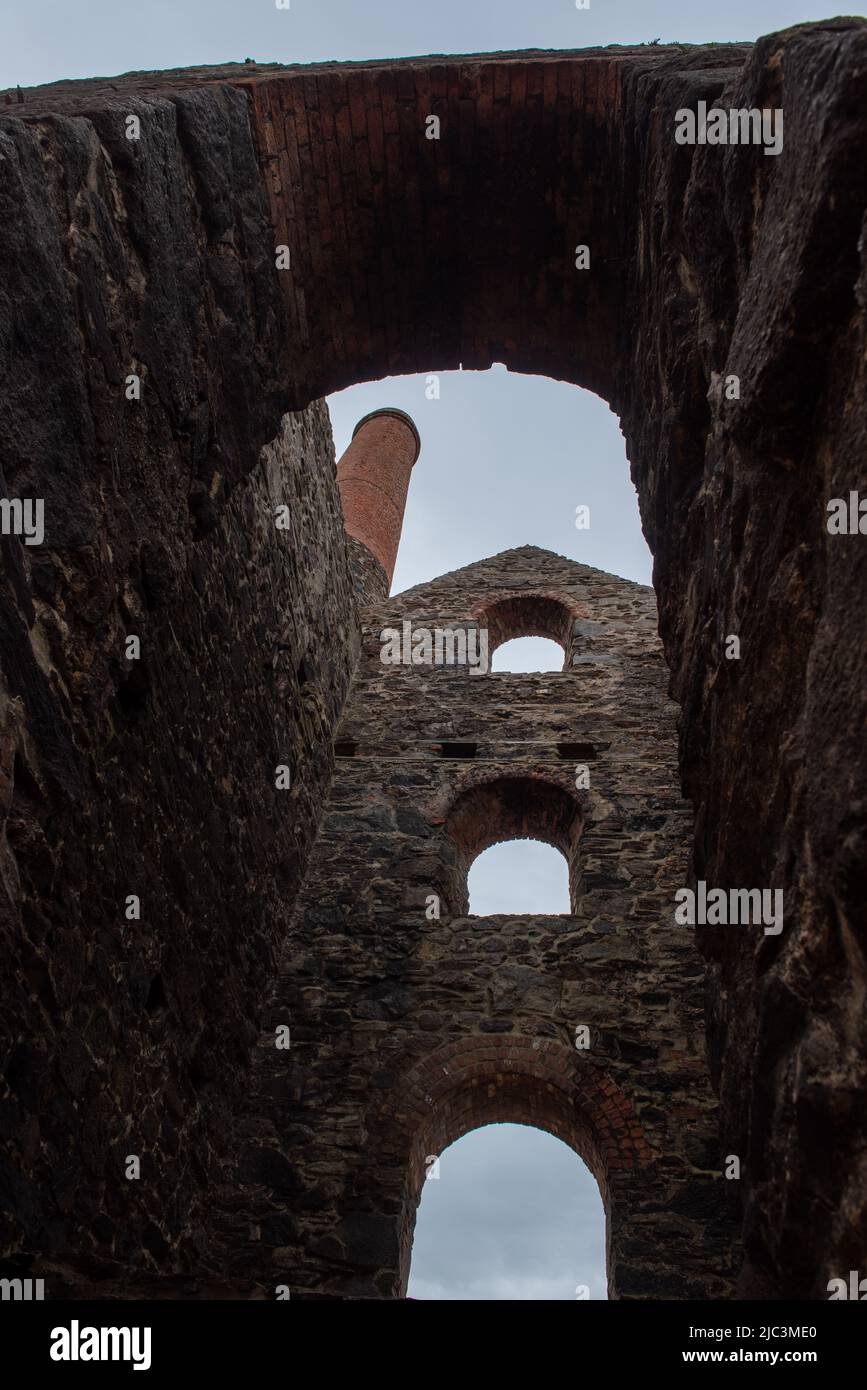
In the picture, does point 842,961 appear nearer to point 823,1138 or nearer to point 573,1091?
point 823,1138

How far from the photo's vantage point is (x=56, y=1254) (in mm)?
3672

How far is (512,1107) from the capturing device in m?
7.03

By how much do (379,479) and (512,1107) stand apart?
547 inches

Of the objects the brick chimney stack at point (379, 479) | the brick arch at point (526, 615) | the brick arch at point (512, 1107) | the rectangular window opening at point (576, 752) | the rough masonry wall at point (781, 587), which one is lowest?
the brick arch at point (512, 1107)

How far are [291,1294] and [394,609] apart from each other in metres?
7.41

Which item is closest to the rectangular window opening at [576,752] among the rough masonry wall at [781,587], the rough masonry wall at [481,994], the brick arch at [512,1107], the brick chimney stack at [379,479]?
the rough masonry wall at [481,994]

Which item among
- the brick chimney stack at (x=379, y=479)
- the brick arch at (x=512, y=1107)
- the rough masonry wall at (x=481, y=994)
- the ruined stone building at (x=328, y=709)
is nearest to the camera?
the ruined stone building at (x=328, y=709)

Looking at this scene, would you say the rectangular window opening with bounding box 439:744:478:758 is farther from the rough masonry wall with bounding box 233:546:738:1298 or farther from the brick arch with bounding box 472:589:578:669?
the brick arch with bounding box 472:589:578:669

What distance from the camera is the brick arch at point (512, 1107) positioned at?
6258mm

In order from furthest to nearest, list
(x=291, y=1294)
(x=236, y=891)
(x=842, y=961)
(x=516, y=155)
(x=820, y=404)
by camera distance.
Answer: (x=236, y=891) → (x=291, y=1294) → (x=516, y=155) → (x=820, y=404) → (x=842, y=961)

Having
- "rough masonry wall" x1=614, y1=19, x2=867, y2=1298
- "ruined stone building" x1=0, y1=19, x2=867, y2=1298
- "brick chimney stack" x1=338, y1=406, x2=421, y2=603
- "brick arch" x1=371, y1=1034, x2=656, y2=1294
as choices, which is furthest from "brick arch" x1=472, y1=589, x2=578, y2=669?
"rough masonry wall" x1=614, y1=19, x2=867, y2=1298

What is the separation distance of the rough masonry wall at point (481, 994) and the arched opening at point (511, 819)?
0.03 meters

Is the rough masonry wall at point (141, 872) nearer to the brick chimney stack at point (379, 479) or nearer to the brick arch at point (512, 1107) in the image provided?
the brick arch at point (512, 1107)

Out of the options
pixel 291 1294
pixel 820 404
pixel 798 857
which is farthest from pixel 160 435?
pixel 291 1294
